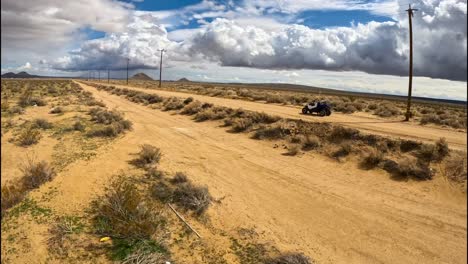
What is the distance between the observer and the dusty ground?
7.18 metres

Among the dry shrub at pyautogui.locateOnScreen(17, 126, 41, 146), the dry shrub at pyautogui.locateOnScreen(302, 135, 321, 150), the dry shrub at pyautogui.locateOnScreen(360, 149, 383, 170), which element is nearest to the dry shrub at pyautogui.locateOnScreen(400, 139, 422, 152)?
the dry shrub at pyautogui.locateOnScreen(360, 149, 383, 170)

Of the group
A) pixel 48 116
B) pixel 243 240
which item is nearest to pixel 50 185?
pixel 243 240

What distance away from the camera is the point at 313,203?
31.0ft

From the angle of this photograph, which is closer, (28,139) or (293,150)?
(293,150)

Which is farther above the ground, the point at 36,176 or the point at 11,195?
the point at 36,176

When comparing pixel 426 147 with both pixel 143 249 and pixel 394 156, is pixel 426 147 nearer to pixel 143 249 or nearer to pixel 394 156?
pixel 394 156

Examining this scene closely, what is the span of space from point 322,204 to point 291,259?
326 centimetres

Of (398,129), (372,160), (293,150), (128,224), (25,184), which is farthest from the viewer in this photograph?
(398,129)

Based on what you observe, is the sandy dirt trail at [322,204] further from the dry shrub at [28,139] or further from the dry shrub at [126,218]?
the dry shrub at [28,139]

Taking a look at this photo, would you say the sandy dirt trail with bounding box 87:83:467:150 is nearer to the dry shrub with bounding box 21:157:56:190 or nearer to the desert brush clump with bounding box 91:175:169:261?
the desert brush clump with bounding box 91:175:169:261

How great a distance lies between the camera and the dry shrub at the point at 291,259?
6.42 m

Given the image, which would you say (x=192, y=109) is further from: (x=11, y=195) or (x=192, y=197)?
(x=11, y=195)

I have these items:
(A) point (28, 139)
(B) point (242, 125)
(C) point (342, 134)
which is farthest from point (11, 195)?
(C) point (342, 134)

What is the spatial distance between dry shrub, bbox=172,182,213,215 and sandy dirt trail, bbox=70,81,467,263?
0.33 m
